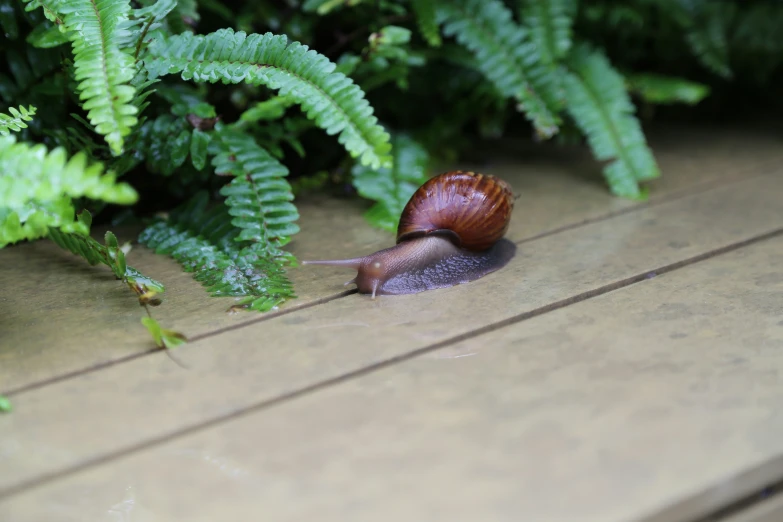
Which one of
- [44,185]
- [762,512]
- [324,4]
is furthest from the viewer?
[324,4]

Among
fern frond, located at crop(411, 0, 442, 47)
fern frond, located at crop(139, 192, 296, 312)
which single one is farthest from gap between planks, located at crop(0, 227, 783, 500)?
fern frond, located at crop(411, 0, 442, 47)

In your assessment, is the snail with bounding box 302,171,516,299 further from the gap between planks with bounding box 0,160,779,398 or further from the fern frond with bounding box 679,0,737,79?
the fern frond with bounding box 679,0,737,79

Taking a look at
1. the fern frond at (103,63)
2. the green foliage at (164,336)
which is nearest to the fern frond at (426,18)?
the fern frond at (103,63)

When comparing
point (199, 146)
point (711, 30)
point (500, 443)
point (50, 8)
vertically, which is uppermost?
point (50, 8)

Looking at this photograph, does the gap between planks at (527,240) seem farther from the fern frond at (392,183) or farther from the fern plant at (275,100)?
Answer: the fern frond at (392,183)

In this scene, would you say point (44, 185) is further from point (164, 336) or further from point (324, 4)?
point (324, 4)

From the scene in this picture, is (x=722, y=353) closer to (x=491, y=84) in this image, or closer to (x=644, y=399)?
(x=644, y=399)

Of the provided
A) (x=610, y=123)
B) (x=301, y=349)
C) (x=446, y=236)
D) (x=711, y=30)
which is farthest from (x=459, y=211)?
(x=711, y=30)
